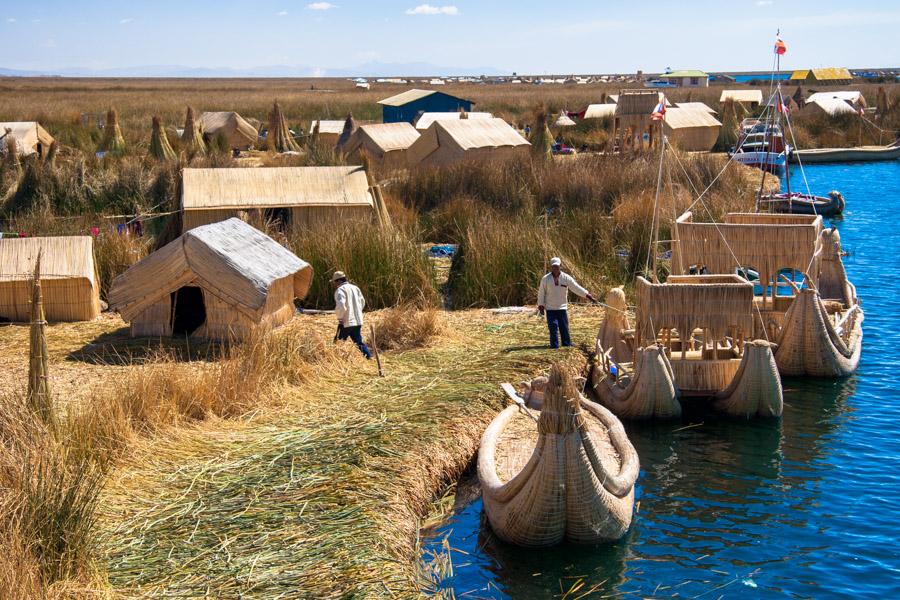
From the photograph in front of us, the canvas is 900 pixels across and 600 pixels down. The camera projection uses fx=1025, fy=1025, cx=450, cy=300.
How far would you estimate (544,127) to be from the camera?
1031 inches

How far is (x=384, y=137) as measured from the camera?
26609mm

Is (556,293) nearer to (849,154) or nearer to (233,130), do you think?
(233,130)

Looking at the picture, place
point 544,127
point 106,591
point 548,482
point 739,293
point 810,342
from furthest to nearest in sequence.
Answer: point 544,127 < point 810,342 < point 739,293 < point 548,482 < point 106,591

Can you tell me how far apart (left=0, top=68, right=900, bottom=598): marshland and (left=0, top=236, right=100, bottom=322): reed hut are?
315 mm

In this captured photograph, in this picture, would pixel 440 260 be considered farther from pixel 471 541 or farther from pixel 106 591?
pixel 106 591

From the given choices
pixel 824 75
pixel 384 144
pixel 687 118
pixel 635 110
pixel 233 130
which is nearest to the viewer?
pixel 384 144

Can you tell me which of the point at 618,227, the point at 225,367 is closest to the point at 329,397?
the point at 225,367

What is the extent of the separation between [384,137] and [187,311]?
14.5m

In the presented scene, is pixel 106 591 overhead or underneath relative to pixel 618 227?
underneath

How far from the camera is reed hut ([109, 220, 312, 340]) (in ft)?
37.7

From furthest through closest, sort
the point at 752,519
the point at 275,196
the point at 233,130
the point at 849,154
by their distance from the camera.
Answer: the point at 849,154 < the point at 233,130 < the point at 275,196 < the point at 752,519

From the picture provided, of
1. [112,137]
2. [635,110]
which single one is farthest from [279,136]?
[635,110]

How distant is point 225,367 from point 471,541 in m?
2.94

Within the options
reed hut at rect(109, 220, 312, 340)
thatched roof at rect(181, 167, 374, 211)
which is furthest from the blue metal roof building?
reed hut at rect(109, 220, 312, 340)
